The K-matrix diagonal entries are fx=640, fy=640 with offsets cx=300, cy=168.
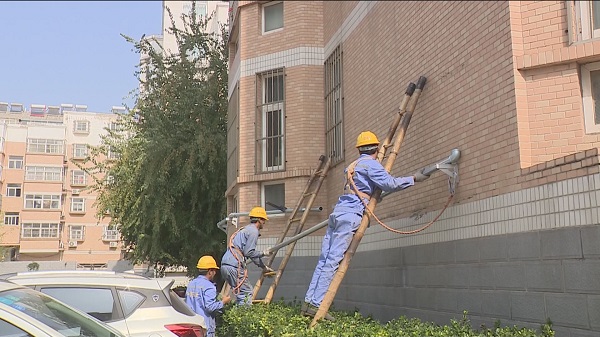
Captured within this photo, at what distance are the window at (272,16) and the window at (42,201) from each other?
12276 millimetres

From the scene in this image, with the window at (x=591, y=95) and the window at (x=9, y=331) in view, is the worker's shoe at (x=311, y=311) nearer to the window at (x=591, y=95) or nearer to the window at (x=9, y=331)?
the window at (x=591, y=95)

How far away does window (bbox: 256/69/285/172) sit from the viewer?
1406cm

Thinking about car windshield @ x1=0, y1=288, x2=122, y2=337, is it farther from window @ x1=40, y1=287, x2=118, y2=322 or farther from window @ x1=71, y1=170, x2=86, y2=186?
window @ x1=71, y1=170, x2=86, y2=186

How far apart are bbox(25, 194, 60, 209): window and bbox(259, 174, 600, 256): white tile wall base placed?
1812cm

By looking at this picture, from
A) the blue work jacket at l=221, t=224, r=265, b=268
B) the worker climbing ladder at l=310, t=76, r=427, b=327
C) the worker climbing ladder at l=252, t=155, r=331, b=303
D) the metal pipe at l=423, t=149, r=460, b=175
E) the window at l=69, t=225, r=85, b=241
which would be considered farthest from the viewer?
the window at l=69, t=225, r=85, b=241

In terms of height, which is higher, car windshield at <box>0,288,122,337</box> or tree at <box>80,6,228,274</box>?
tree at <box>80,6,228,274</box>

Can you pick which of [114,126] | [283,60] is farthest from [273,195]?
[114,126]

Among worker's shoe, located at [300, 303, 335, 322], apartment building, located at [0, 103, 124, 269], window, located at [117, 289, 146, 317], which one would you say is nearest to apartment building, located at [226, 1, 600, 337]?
worker's shoe, located at [300, 303, 335, 322]

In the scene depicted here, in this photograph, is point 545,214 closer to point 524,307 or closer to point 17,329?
point 524,307

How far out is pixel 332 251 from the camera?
24.4ft

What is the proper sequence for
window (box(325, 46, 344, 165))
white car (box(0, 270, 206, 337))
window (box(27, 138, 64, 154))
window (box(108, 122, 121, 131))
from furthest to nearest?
1. window (box(108, 122, 121, 131))
2. window (box(27, 138, 64, 154))
3. window (box(325, 46, 344, 165))
4. white car (box(0, 270, 206, 337))

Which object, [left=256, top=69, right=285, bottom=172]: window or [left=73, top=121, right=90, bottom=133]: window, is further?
[left=73, top=121, right=90, bottom=133]: window

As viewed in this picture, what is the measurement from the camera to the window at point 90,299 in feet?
20.8

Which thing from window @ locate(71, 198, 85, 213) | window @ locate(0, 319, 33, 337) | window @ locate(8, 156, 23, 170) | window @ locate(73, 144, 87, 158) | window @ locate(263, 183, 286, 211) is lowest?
window @ locate(0, 319, 33, 337)
